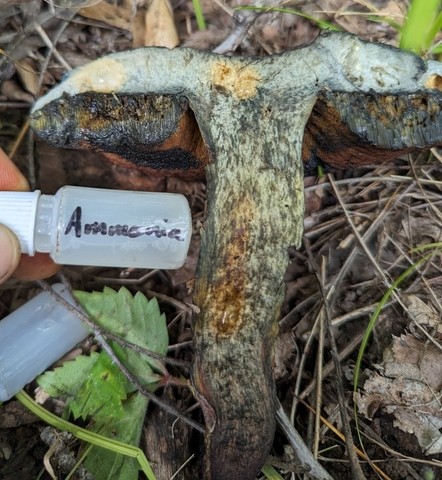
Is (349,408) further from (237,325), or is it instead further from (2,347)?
(2,347)

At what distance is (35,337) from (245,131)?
1208mm

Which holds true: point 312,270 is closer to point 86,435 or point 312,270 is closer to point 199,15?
point 86,435

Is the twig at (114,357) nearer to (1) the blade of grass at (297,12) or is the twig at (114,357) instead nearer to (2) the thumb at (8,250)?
(2) the thumb at (8,250)

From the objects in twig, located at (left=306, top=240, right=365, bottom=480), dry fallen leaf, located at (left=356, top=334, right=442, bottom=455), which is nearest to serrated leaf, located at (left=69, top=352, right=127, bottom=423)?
twig, located at (left=306, top=240, right=365, bottom=480)

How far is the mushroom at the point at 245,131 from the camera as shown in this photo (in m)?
1.42

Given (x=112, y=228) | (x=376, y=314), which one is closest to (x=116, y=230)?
(x=112, y=228)

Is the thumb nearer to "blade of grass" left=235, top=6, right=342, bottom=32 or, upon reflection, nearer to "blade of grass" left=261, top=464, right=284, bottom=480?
"blade of grass" left=261, top=464, right=284, bottom=480

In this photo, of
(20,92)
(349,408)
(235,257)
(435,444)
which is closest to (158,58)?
(235,257)

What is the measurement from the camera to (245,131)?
1.47 metres

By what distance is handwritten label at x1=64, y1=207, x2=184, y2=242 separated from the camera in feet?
5.92

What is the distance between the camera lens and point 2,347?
1958 millimetres

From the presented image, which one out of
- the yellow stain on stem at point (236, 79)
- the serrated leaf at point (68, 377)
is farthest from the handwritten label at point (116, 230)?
the yellow stain on stem at point (236, 79)

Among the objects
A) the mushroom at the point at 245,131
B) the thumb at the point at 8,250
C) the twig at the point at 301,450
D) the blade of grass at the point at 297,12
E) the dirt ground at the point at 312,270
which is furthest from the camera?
the blade of grass at the point at 297,12

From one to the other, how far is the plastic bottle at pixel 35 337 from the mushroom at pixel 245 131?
78 centimetres
